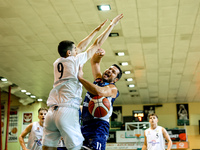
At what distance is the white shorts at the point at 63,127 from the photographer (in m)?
3.84

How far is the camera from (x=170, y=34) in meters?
10.2

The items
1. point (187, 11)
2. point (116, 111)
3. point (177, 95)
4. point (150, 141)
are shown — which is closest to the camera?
point (187, 11)

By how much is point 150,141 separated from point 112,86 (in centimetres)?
533

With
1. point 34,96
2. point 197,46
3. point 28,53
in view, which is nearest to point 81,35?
point 28,53

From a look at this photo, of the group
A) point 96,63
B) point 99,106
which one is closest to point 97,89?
point 99,106

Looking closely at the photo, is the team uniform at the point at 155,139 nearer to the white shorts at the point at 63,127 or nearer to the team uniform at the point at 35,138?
the team uniform at the point at 35,138

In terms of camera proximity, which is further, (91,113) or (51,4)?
(51,4)

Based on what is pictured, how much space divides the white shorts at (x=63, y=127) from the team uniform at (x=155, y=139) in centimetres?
578

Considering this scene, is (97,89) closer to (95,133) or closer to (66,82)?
(66,82)

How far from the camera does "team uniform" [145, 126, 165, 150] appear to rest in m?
9.30

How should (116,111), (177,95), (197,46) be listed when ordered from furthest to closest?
(116,111) → (177,95) → (197,46)

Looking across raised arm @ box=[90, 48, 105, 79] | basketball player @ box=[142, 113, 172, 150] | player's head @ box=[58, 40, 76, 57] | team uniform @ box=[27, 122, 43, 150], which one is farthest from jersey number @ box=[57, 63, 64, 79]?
basketball player @ box=[142, 113, 172, 150]

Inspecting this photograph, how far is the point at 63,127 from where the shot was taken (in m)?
3.82

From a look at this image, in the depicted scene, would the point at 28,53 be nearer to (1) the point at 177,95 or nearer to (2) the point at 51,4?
(2) the point at 51,4
